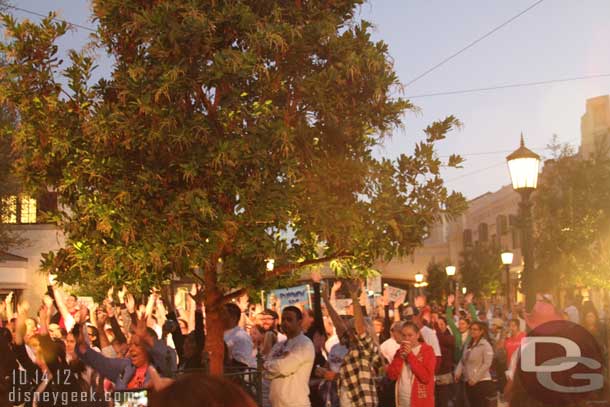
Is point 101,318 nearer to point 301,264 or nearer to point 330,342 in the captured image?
point 330,342

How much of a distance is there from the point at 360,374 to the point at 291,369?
1.02 m

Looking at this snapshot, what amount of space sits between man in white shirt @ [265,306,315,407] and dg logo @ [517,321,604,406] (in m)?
2.46

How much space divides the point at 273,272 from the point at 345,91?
194 centimetres

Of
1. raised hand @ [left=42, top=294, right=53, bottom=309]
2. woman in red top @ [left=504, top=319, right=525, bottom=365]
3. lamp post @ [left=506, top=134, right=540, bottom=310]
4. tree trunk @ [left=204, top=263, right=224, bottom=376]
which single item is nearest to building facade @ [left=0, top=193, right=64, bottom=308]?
raised hand @ [left=42, top=294, right=53, bottom=309]

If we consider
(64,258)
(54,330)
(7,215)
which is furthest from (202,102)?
(7,215)

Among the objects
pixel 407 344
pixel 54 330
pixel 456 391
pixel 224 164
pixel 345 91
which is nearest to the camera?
pixel 224 164

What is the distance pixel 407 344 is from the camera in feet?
36.7

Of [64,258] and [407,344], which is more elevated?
[64,258]

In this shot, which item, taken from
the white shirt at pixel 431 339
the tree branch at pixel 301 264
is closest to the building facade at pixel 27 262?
the white shirt at pixel 431 339

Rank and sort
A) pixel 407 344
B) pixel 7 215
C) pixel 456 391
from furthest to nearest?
pixel 7 215 < pixel 456 391 < pixel 407 344

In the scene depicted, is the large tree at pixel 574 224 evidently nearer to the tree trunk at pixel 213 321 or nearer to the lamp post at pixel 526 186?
the lamp post at pixel 526 186

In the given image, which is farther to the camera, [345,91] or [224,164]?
[345,91]

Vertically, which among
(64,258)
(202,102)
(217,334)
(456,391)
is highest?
(202,102)

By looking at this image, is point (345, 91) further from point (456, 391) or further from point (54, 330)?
point (456, 391)
